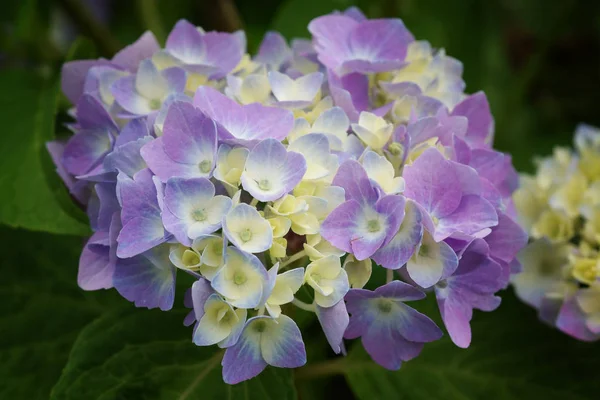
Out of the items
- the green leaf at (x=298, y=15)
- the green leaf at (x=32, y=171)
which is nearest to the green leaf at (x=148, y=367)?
the green leaf at (x=32, y=171)

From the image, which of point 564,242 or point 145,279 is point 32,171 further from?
point 564,242

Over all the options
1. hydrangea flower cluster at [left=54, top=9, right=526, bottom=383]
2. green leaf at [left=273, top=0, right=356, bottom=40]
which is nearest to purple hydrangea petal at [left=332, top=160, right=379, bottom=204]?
hydrangea flower cluster at [left=54, top=9, right=526, bottom=383]

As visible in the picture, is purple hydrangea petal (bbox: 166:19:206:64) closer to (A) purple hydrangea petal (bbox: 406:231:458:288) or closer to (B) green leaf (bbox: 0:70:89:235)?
(B) green leaf (bbox: 0:70:89:235)

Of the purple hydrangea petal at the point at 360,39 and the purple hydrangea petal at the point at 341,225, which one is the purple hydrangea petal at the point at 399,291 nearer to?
the purple hydrangea petal at the point at 341,225

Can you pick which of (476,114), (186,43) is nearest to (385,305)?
(476,114)

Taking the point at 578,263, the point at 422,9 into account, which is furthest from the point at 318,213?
the point at 422,9
